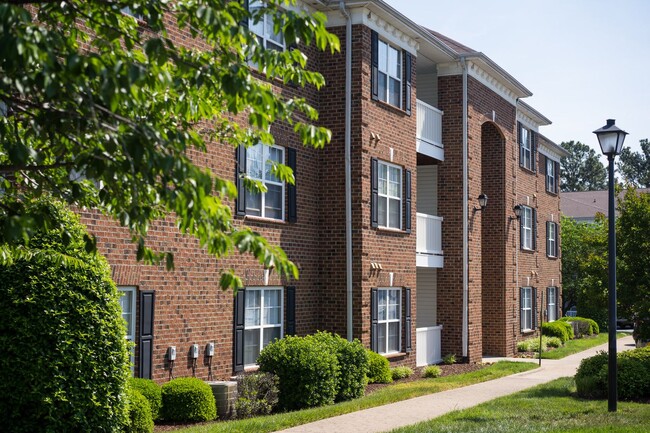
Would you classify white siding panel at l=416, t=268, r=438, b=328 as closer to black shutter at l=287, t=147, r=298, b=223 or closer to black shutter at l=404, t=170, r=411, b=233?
black shutter at l=404, t=170, r=411, b=233

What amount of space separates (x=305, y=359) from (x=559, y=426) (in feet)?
14.8

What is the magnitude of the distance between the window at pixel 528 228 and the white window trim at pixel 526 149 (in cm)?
174

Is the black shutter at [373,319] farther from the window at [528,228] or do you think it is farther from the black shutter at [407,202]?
the window at [528,228]

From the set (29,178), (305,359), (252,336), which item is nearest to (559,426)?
(305,359)

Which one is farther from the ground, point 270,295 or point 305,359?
point 270,295

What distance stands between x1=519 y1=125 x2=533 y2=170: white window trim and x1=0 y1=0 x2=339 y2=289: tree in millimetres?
27676

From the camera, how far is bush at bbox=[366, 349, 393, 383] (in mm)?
19609

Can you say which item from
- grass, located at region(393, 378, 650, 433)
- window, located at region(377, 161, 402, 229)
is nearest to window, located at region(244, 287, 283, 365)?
window, located at region(377, 161, 402, 229)

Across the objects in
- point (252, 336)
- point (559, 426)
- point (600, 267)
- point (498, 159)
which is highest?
point (498, 159)

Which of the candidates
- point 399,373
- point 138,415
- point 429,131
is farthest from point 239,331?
point 429,131

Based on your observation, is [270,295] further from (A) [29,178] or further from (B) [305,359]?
(A) [29,178]

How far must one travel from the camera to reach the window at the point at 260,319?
1742cm

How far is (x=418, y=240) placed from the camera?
2403cm

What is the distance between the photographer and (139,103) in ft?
18.5
